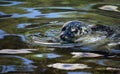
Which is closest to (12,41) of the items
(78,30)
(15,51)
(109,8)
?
(15,51)

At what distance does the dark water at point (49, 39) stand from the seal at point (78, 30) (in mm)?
169

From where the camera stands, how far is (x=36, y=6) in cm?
779

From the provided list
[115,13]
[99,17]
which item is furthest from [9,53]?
[115,13]

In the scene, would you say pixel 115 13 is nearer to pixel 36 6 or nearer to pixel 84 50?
pixel 36 6

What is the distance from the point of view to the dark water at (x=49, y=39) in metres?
3.91

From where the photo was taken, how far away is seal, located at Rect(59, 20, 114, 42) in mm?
5195

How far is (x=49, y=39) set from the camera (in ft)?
16.8

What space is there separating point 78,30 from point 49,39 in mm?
490

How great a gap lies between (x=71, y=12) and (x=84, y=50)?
2518mm

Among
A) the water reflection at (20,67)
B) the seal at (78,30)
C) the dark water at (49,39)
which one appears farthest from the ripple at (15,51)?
the seal at (78,30)

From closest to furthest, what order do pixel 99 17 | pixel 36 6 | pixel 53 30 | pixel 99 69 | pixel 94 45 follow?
pixel 99 69 < pixel 94 45 < pixel 53 30 < pixel 99 17 < pixel 36 6

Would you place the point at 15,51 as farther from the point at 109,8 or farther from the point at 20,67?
the point at 109,8

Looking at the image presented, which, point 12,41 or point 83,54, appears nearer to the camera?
point 83,54

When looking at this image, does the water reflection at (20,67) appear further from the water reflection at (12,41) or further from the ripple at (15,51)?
the water reflection at (12,41)
